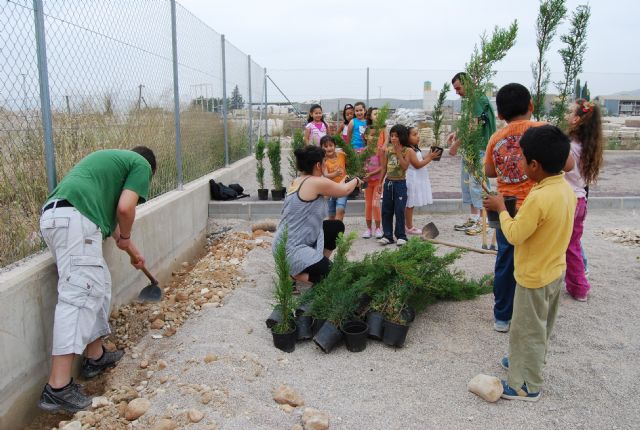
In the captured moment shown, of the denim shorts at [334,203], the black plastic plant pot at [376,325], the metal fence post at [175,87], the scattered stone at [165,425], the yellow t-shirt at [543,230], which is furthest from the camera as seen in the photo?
the denim shorts at [334,203]

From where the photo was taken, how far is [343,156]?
6453 mm

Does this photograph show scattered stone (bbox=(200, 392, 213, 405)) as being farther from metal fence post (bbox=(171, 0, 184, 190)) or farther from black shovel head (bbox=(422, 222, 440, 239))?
metal fence post (bbox=(171, 0, 184, 190))

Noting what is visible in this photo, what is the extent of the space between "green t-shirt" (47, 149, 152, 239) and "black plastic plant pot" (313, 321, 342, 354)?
1533 mm

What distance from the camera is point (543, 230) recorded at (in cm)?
286

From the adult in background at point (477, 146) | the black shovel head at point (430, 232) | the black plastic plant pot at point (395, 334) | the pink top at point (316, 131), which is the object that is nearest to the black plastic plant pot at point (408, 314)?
the black plastic plant pot at point (395, 334)

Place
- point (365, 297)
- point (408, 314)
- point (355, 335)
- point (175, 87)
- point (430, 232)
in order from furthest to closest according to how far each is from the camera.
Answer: point (175, 87) → point (430, 232) → point (365, 297) → point (408, 314) → point (355, 335)

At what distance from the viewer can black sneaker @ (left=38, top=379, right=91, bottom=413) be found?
3008 mm

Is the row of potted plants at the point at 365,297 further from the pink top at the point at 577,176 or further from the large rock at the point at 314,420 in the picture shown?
the pink top at the point at 577,176

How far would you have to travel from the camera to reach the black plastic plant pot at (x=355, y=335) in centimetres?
370

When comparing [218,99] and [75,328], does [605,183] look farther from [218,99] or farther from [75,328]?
[75,328]

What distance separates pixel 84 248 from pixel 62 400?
881mm

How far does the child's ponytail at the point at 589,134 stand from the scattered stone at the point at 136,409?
372 cm

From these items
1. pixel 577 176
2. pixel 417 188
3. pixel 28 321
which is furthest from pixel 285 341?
pixel 417 188

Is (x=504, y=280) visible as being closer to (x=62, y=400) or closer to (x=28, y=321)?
(x=62, y=400)
